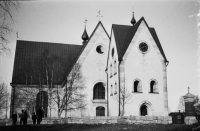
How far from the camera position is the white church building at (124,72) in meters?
25.3

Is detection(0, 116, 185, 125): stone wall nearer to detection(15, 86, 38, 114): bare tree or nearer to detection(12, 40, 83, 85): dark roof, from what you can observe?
detection(15, 86, 38, 114): bare tree

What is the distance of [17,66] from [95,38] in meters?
10.9

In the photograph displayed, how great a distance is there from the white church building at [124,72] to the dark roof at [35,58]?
15cm

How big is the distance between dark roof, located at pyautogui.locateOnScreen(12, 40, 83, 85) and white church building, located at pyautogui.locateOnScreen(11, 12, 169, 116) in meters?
0.15

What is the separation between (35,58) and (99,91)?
10.1 metres

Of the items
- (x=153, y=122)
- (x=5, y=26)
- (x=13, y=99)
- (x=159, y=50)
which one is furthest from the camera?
(x=13, y=99)

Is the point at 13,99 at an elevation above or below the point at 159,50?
below

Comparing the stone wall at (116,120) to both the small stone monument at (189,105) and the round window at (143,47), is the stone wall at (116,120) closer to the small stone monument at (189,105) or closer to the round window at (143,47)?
the small stone monument at (189,105)

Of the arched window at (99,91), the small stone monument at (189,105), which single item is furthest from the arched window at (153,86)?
the small stone monument at (189,105)

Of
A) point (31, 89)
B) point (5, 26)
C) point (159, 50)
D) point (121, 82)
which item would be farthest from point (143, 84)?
point (5, 26)

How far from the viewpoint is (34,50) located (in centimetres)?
3519

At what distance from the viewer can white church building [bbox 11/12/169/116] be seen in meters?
25.3

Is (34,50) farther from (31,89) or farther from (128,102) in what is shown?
(128,102)

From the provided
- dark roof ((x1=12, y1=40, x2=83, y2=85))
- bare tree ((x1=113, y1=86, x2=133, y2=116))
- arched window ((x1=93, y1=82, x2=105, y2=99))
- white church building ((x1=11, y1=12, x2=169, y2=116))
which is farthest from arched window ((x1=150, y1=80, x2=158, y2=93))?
dark roof ((x1=12, y1=40, x2=83, y2=85))
